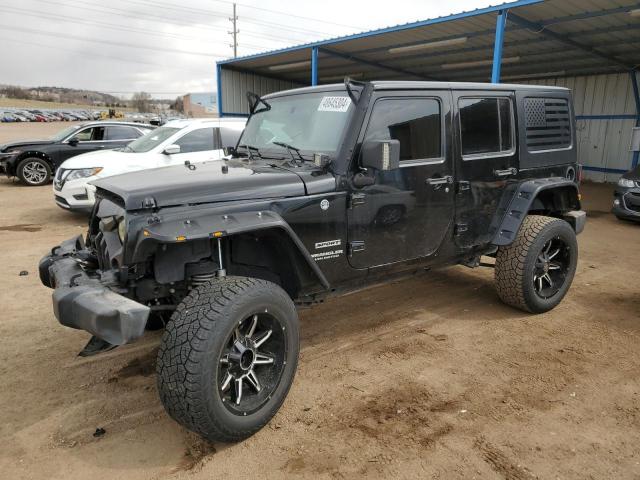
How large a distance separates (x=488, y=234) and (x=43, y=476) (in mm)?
3649

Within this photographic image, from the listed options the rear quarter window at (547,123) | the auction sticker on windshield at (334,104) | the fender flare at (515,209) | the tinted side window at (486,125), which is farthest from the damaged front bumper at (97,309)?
the rear quarter window at (547,123)

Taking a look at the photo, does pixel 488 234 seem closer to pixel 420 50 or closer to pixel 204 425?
pixel 204 425

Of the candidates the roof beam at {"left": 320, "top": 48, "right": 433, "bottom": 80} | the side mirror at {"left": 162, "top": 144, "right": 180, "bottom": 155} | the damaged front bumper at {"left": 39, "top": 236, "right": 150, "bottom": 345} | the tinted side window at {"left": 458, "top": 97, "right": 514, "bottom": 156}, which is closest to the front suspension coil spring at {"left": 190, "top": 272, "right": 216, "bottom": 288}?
the damaged front bumper at {"left": 39, "top": 236, "right": 150, "bottom": 345}

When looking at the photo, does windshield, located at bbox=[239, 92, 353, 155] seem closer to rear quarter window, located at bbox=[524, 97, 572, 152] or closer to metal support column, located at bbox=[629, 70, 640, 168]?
rear quarter window, located at bbox=[524, 97, 572, 152]

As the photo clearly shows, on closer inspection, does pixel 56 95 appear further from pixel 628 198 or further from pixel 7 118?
pixel 628 198

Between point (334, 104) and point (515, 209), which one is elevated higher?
point (334, 104)

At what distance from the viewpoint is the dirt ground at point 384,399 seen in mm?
2584

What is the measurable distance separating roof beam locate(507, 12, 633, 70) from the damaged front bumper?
31.7 ft

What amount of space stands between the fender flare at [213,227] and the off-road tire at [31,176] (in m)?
11.2

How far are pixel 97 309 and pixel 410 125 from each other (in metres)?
2.44

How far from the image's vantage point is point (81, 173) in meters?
7.97

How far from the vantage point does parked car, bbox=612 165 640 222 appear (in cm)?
899

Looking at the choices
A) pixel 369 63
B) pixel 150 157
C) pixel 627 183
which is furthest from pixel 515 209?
pixel 369 63

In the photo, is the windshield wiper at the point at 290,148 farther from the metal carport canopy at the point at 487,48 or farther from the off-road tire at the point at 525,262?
the metal carport canopy at the point at 487,48
